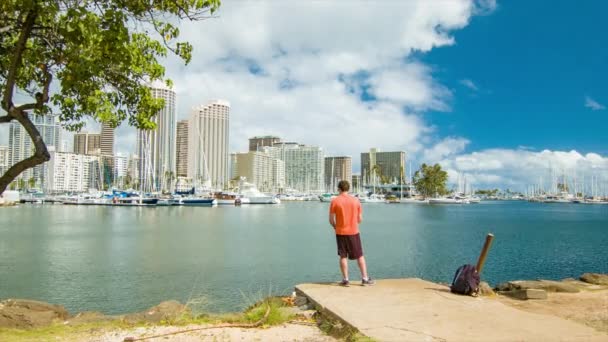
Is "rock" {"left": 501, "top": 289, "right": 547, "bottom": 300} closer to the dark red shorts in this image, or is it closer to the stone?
the dark red shorts

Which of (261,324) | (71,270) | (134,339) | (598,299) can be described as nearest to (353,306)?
(261,324)

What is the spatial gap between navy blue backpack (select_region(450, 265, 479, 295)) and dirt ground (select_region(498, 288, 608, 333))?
78 cm

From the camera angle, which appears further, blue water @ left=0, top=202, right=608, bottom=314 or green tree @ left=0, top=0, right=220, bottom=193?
blue water @ left=0, top=202, right=608, bottom=314

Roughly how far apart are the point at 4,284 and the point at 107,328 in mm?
16798

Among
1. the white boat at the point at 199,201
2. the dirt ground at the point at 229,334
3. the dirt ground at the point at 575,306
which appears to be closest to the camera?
the dirt ground at the point at 229,334

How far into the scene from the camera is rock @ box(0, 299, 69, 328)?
8.91 meters

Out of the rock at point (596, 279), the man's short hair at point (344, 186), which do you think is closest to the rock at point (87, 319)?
the man's short hair at point (344, 186)

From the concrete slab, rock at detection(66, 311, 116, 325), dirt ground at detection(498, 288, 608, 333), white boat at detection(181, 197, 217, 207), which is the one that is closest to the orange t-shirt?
the concrete slab

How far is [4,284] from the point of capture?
20.8m

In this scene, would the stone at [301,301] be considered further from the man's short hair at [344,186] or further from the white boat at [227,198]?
the white boat at [227,198]

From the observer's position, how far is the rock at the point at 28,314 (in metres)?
8.91

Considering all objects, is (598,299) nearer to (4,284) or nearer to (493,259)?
(493,259)

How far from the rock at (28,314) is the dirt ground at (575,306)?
31.2ft

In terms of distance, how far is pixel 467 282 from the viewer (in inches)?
346
